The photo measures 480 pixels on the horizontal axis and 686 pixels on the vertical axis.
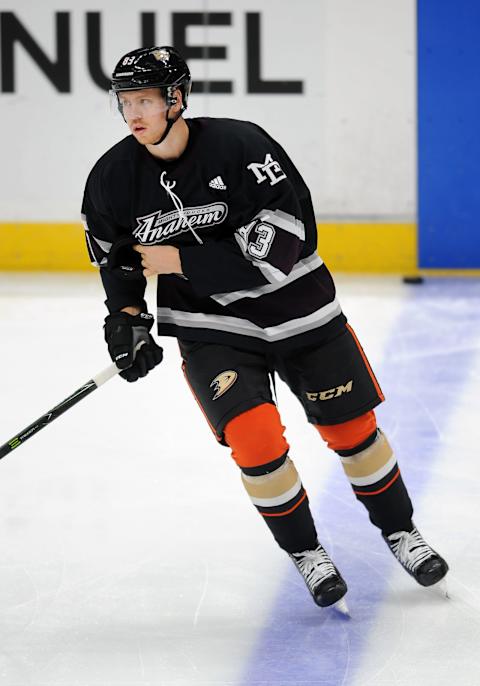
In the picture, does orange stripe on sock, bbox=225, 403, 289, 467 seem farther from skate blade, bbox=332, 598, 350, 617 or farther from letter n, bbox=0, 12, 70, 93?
letter n, bbox=0, 12, 70, 93

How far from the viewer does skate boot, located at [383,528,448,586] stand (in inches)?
91.7

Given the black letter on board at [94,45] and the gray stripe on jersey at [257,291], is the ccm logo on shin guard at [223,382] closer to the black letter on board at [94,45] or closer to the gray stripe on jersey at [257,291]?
the gray stripe on jersey at [257,291]

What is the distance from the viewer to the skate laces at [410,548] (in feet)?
7.73

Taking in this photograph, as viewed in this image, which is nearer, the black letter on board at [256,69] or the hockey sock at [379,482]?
the hockey sock at [379,482]

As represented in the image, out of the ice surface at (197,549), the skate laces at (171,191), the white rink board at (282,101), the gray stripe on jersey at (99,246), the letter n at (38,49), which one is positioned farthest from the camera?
the letter n at (38,49)

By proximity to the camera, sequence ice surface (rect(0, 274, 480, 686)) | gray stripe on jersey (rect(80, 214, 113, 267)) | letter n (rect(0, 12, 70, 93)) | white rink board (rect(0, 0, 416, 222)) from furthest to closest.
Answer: letter n (rect(0, 12, 70, 93)), white rink board (rect(0, 0, 416, 222)), gray stripe on jersey (rect(80, 214, 113, 267)), ice surface (rect(0, 274, 480, 686))

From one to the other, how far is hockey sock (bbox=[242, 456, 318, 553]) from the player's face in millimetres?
612

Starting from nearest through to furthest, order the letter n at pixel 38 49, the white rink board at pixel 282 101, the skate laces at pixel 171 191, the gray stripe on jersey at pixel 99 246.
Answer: the skate laces at pixel 171 191 → the gray stripe on jersey at pixel 99 246 → the white rink board at pixel 282 101 → the letter n at pixel 38 49

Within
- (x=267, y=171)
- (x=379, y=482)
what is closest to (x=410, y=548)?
(x=379, y=482)

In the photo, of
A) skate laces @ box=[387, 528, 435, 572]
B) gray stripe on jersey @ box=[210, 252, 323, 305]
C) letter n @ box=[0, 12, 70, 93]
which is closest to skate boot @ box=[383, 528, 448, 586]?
skate laces @ box=[387, 528, 435, 572]

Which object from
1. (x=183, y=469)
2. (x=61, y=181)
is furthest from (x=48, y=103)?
(x=183, y=469)

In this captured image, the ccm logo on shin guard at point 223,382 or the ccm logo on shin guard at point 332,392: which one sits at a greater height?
the ccm logo on shin guard at point 223,382

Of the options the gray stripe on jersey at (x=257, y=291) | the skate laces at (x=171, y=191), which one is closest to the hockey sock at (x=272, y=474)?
the gray stripe on jersey at (x=257, y=291)

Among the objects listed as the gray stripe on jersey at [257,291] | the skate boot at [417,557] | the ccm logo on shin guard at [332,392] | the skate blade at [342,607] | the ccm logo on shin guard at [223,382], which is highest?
the gray stripe on jersey at [257,291]
